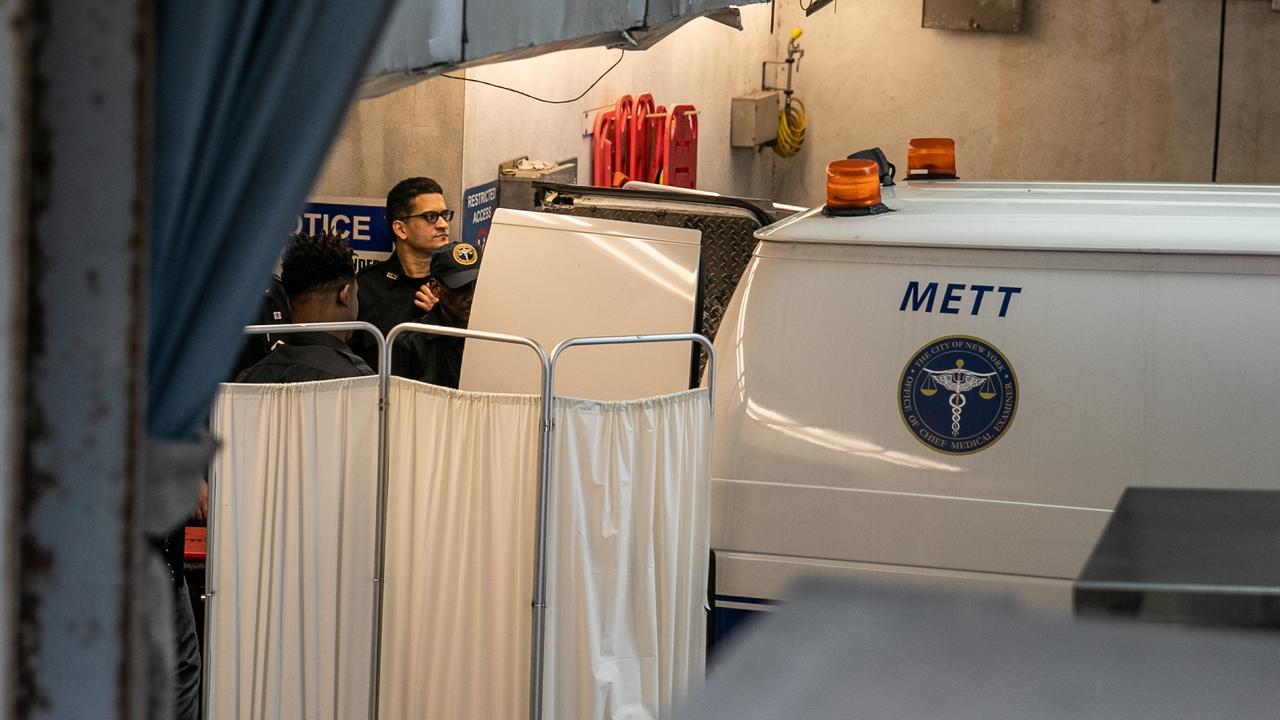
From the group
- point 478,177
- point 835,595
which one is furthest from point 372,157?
point 835,595

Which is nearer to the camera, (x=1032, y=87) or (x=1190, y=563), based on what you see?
(x=1190, y=563)

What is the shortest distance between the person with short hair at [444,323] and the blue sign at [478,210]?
1639mm

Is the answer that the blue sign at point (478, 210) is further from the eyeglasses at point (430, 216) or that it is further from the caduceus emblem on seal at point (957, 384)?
the caduceus emblem on seal at point (957, 384)

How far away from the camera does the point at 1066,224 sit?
3920 mm

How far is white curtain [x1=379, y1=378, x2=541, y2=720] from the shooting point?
4.10 metres

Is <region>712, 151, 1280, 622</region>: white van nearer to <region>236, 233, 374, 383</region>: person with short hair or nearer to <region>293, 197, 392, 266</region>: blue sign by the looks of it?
<region>236, 233, 374, 383</region>: person with short hair

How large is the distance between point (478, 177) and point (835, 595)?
6377mm

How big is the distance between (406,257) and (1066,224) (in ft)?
11.2

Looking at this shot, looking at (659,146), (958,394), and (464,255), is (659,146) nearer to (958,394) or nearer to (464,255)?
(464,255)

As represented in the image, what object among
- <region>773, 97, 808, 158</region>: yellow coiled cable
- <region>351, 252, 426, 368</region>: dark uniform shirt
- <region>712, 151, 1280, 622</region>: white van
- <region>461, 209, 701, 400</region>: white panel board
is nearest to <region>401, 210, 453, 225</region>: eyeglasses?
<region>351, 252, 426, 368</region>: dark uniform shirt

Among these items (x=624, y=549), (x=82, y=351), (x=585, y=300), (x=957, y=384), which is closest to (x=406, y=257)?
(x=585, y=300)

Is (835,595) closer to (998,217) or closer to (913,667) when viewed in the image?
(913,667)

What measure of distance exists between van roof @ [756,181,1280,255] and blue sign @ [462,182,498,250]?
11.4 feet

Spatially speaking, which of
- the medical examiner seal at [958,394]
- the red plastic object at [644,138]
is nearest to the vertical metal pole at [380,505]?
the medical examiner seal at [958,394]
